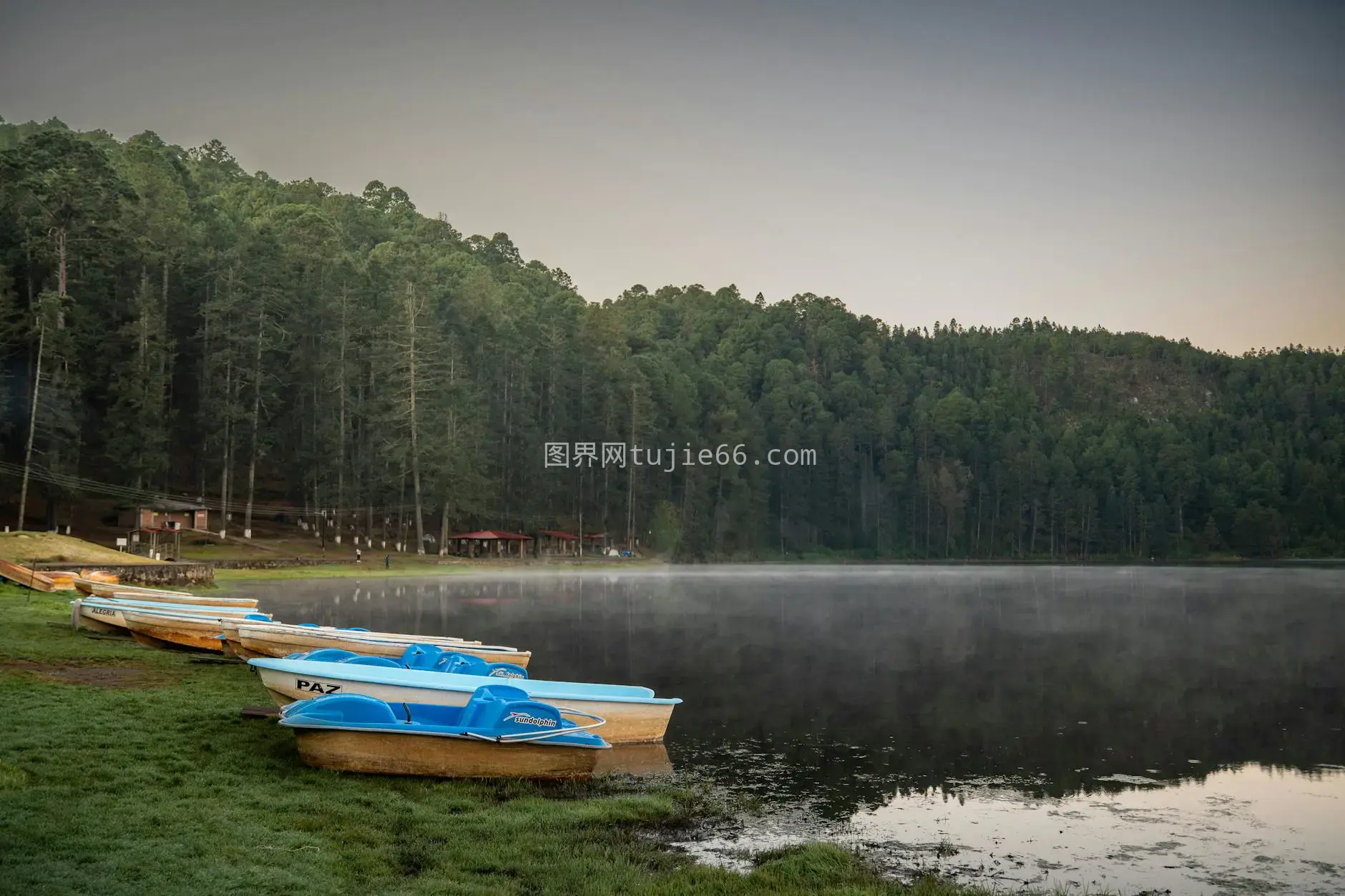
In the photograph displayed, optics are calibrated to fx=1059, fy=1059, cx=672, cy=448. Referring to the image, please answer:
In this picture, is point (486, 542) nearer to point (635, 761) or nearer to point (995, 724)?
point (995, 724)

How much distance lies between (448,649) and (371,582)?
42358 millimetres

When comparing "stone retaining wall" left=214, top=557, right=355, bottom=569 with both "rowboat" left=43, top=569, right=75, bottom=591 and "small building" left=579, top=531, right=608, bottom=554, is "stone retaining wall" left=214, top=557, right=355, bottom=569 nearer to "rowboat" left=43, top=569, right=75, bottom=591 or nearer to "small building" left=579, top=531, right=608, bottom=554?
"rowboat" left=43, top=569, right=75, bottom=591

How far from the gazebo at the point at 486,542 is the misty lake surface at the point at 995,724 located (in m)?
42.3

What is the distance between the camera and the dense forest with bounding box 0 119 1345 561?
72125 mm

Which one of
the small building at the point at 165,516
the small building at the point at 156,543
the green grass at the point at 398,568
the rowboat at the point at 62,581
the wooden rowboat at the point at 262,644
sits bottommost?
the green grass at the point at 398,568

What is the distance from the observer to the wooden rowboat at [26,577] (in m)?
34.6

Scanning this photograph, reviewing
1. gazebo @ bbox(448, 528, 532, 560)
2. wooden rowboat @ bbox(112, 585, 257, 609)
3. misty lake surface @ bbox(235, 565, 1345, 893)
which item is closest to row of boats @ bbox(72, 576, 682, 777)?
misty lake surface @ bbox(235, 565, 1345, 893)

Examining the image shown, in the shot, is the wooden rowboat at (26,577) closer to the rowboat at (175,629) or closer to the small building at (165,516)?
the rowboat at (175,629)

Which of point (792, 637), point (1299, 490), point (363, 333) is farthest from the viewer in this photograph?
point (1299, 490)

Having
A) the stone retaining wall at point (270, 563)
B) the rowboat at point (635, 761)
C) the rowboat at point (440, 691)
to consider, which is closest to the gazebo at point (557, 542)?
the stone retaining wall at point (270, 563)

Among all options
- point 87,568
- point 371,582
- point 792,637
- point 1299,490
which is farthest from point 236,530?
point 1299,490

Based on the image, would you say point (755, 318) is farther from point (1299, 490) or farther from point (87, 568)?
point (87, 568)

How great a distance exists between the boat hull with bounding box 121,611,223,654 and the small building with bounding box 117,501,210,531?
118 feet

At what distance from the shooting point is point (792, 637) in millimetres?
34812
